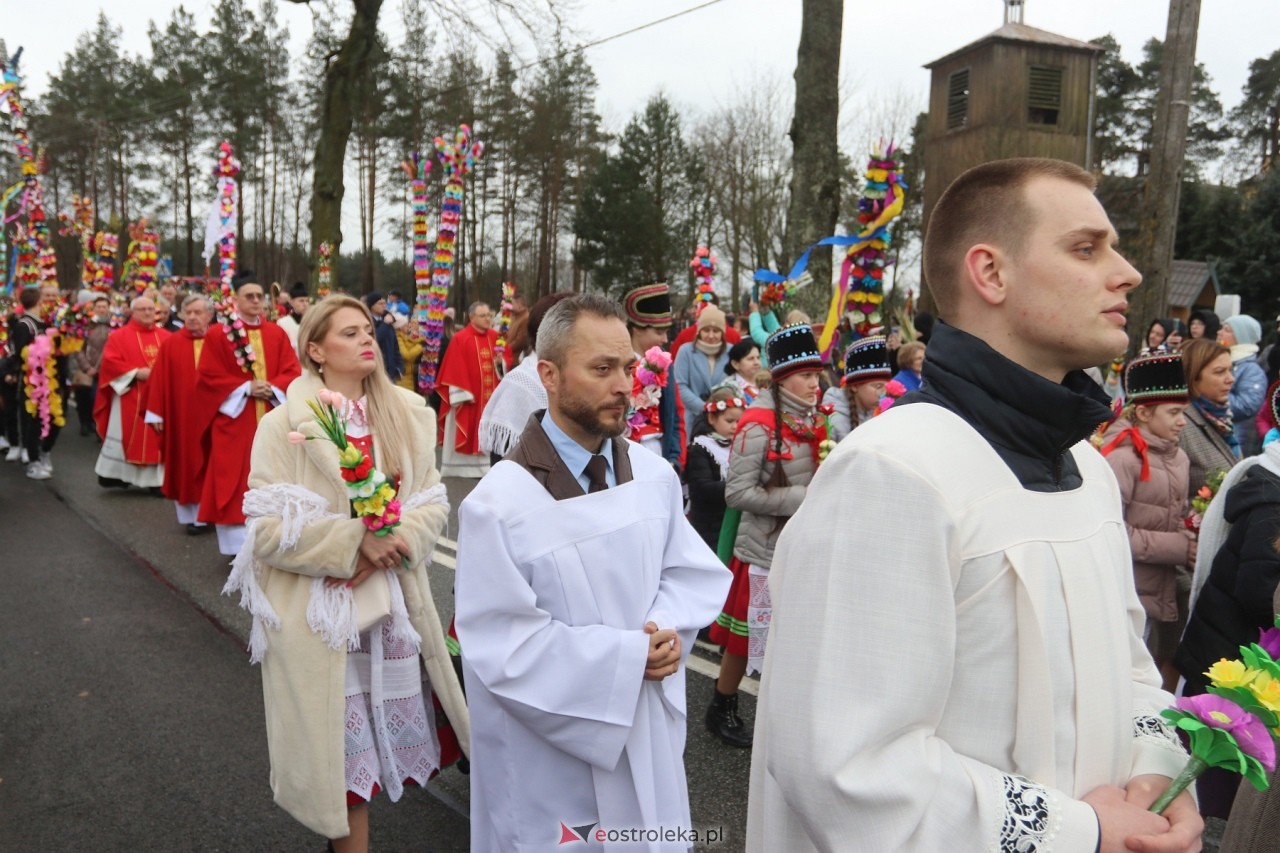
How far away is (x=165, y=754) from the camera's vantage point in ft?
13.6

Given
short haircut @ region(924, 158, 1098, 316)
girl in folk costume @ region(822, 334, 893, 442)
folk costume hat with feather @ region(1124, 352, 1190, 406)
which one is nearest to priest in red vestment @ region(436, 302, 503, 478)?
girl in folk costume @ region(822, 334, 893, 442)

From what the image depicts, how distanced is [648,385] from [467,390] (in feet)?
18.7

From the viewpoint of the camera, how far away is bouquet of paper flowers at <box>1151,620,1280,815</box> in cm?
148

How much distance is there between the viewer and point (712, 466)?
546 cm

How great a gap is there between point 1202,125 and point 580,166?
27924 millimetres

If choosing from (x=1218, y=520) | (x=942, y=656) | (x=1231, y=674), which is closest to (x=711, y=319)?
(x=1218, y=520)

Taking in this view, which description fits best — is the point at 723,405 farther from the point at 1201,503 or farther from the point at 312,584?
the point at 312,584

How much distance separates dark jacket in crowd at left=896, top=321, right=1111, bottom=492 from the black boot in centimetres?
298

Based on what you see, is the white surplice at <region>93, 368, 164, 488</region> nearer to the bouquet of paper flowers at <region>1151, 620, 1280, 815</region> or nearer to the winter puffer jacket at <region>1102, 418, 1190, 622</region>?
the winter puffer jacket at <region>1102, 418, 1190, 622</region>

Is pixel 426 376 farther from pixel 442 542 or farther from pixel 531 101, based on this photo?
pixel 531 101

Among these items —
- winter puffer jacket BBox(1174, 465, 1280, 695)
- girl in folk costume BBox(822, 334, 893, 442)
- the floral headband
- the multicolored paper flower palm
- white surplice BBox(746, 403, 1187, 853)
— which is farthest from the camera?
the multicolored paper flower palm

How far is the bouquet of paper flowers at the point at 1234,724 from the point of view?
1479mm

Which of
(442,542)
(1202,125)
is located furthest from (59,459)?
(1202,125)

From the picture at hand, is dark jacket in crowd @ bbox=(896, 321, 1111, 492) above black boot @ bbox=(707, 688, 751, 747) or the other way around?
above
